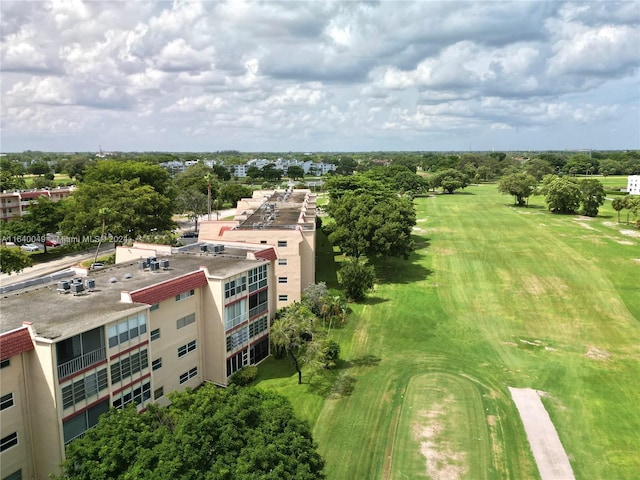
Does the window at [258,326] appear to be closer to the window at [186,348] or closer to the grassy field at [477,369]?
the grassy field at [477,369]

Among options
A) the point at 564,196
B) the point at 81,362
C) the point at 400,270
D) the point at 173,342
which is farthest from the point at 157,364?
the point at 564,196

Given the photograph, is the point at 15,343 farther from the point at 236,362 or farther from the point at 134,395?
the point at 236,362

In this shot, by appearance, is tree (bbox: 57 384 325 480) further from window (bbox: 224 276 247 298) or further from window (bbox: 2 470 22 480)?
window (bbox: 224 276 247 298)

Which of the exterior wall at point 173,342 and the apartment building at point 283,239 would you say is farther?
the apartment building at point 283,239

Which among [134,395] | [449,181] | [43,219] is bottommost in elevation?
[134,395]

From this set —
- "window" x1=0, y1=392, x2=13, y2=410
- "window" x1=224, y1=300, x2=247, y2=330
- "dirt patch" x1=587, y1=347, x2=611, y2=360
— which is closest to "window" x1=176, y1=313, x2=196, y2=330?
"window" x1=224, y1=300, x2=247, y2=330

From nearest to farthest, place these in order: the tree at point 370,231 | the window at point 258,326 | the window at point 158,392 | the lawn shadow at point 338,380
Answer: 1. the window at point 158,392
2. the lawn shadow at point 338,380
3. the window at point 258,326
4. the tree at point 370,231

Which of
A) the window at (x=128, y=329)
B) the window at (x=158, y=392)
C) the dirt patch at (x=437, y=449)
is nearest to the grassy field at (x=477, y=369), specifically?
the dirt patch at (x=437, y=449)
